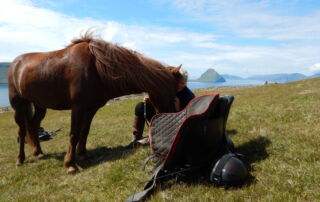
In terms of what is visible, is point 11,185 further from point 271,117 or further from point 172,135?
point 271,117

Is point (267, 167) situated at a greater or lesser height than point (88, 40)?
lesser

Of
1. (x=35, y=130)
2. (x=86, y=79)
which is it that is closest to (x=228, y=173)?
(x=86, y=79)

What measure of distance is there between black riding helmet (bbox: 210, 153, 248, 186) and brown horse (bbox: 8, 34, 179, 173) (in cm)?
186

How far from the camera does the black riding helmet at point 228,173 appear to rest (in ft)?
12.1

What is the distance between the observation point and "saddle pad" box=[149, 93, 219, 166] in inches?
158

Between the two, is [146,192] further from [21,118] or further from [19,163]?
[21,118]

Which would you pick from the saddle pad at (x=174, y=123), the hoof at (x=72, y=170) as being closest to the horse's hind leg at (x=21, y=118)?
the hoof at (x=72, y=170)

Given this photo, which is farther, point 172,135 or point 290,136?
point 290,136

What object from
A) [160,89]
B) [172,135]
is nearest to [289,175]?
[172,135]

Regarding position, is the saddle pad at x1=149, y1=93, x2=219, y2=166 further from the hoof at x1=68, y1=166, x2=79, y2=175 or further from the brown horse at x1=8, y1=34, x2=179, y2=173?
the hoof at x1=68, y1=166, x2=79, y2=175

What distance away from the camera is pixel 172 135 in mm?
4320

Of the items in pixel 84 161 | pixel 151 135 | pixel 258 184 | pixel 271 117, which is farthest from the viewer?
pixel 271 117

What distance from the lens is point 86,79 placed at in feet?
20.4

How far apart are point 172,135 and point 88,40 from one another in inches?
156
